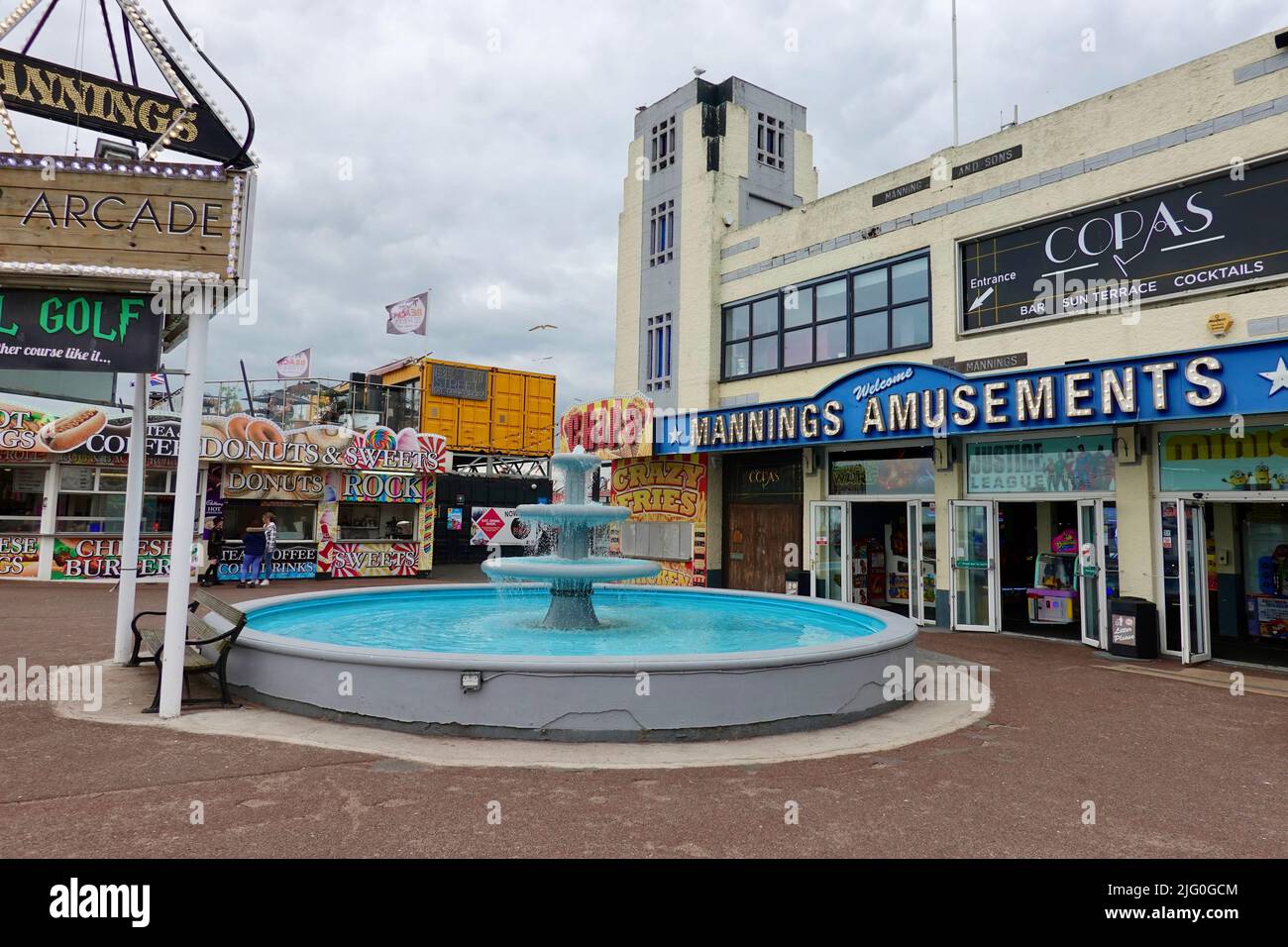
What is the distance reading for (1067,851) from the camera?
15.0 ft

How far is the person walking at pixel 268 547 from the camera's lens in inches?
836

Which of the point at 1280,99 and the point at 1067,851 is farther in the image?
the point at 1280,99

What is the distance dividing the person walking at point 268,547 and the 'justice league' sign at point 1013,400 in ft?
39.6

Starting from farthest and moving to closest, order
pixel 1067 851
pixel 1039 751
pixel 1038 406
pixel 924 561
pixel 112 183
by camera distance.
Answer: pixel 924 561, pixel 1038 406, pixel 112 183, pixel 1039 751, pixel 1067 851

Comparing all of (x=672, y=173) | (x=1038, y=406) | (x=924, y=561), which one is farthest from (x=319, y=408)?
(x=1038, y=406)

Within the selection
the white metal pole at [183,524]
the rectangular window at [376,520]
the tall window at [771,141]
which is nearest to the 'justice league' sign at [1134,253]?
the tall window at [771,141]

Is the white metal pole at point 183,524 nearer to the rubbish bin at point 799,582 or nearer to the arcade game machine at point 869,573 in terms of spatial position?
the rubbish bin at point 799,582

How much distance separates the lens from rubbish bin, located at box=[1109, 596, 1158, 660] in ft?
37.9

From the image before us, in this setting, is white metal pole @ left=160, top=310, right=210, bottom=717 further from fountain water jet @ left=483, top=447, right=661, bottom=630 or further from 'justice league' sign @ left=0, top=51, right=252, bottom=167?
fountain water jet @ left=483, top=447, right=661, bottom=630

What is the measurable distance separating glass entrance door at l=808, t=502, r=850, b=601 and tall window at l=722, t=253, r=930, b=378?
342 centimetres

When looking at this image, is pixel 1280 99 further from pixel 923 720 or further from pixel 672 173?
pixel 672 173

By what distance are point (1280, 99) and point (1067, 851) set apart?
39.4 feet

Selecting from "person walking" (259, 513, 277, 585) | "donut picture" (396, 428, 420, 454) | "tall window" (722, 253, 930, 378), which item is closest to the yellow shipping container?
"donut picture" (396, 428, 420, 454)

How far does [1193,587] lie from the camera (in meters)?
11.7
